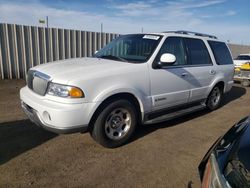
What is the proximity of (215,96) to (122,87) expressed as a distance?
347 centimetres

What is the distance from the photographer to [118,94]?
3.62 meters

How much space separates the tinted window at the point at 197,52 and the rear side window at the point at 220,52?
0.39 m

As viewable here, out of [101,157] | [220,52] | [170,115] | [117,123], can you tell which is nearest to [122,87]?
[117,123]

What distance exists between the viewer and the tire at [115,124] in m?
3.48

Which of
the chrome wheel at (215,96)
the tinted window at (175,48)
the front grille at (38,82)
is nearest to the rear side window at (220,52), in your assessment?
the chrome wheel at (215,96)

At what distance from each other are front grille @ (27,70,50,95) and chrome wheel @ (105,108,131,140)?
1.05 meters

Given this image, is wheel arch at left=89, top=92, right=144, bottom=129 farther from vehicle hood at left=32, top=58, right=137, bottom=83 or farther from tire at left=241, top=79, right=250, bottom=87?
tire at left=241, top=79, right=250, bottom=87

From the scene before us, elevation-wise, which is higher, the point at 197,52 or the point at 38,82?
the point at 197,52

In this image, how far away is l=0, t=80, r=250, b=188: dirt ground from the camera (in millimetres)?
2928

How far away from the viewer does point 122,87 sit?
3.55m

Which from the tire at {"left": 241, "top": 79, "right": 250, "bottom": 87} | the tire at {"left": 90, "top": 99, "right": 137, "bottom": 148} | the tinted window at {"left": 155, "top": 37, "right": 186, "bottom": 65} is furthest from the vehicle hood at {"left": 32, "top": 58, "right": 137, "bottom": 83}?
the tire at {"left": 241, "top": 79, "right": 250, "bottom": 87}

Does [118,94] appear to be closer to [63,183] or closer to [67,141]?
[67,141]

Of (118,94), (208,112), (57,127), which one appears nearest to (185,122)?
(208,112)

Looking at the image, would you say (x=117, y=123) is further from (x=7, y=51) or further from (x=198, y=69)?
(x=7, y=51)
